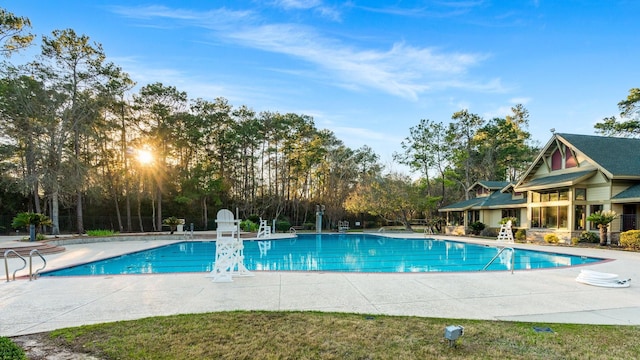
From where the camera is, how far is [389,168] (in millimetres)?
29750

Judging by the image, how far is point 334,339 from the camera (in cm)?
342

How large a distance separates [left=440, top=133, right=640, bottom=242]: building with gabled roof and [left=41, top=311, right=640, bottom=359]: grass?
567 inches

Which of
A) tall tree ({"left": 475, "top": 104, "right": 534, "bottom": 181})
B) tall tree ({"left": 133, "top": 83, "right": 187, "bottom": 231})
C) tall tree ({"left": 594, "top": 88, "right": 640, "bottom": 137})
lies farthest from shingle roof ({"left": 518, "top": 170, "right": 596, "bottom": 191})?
tall tree ({"left": 133, "top": 83, "right": 187, "bottom": 231})

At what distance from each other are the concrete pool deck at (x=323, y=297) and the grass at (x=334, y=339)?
1.48 feet

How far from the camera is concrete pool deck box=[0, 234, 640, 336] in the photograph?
14.4 feet

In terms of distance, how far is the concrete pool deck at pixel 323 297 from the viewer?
438 cm

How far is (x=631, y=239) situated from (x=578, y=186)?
11.7ft

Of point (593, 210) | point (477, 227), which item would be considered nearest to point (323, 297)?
point (593, 210)

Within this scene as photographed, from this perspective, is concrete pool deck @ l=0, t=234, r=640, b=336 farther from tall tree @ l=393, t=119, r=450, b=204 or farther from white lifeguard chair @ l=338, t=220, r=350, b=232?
tall tree @ l=393, t=119, r=450, b=204

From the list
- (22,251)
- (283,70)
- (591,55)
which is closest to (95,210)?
(22,251)

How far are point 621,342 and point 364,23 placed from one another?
1042 centimetres

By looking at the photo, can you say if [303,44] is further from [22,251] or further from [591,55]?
[22,251]

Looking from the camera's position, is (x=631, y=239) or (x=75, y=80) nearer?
(x=631, y=239)

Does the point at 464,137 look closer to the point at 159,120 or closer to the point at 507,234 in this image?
the point at 507,234
